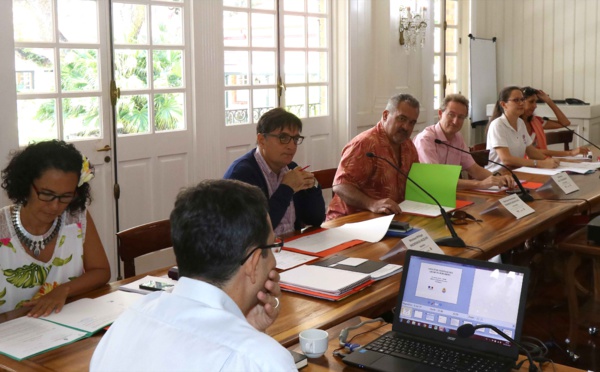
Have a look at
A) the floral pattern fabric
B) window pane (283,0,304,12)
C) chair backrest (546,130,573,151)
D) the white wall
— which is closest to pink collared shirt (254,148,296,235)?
the floral pattern fabric

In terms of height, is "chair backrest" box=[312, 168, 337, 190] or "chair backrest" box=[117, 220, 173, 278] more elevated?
"chair backrest" box=[312, 168, 337, 190]

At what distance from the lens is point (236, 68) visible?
5.07 metres

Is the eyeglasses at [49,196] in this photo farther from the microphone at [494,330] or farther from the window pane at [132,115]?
the window pane at [132,115]

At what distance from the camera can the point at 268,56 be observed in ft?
17.5

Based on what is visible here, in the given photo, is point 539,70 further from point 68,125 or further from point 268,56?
point 68,125

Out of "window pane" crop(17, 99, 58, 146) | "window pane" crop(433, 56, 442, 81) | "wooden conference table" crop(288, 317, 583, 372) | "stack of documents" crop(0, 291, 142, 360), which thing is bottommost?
"wooden conference table" crop(288, 317, 583, 372)

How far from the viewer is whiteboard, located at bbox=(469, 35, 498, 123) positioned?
25.0 ft

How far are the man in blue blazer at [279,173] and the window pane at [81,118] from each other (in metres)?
1.44

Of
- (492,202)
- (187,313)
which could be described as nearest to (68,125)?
(492,202)

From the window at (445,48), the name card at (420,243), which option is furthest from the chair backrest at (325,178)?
the window at (445,48)

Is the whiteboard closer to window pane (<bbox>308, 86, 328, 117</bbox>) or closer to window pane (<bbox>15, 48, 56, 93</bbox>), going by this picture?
window pane (<bbox>308, 86, 328, 117</bbox>)

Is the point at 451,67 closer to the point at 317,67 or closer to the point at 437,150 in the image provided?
the point at 317,67

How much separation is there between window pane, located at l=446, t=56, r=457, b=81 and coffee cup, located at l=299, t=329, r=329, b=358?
20.5 ft

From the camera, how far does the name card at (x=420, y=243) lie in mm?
2471
